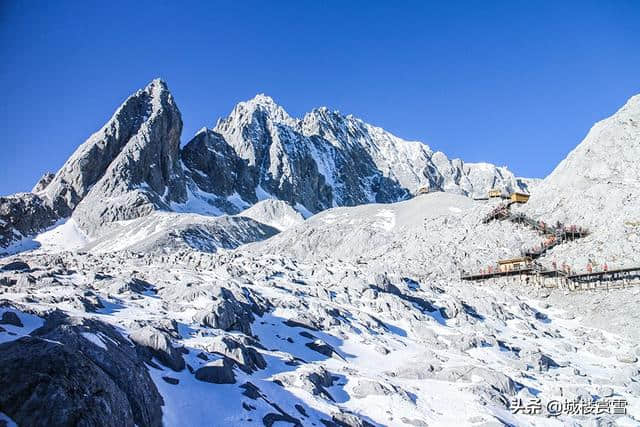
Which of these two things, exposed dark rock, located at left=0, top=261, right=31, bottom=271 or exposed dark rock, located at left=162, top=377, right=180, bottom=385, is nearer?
exposed dark rock, located at left=162, top=377, right=180, bottom=385

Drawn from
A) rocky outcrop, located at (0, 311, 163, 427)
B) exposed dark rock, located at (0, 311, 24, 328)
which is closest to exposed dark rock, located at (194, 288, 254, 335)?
exposed dark rock, located at (0, 311, 24, 328)

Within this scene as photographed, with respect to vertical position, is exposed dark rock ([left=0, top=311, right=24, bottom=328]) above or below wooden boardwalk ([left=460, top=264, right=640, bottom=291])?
below

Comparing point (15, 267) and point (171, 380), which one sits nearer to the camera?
point (171, 380)

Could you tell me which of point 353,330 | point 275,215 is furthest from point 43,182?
point 353,330

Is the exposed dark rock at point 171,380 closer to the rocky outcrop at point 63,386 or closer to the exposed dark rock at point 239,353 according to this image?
the exposed dark rock at point 239,353

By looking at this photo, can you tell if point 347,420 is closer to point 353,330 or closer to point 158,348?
point 158,348

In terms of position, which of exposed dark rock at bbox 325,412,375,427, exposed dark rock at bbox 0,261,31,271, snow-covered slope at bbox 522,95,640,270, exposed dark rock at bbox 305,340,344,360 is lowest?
exposed dark rock at bbox 325,412,375,427

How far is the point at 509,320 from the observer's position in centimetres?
5412

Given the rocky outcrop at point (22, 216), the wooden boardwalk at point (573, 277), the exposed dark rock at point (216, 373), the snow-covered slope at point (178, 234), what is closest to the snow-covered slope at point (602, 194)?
the wooden boardwalk at point (573, 277)

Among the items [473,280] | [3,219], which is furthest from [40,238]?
[473,280]

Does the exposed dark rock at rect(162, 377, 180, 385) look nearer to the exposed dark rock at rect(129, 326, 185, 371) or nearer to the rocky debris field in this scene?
the rocky debris field

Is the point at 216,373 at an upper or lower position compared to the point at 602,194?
lower

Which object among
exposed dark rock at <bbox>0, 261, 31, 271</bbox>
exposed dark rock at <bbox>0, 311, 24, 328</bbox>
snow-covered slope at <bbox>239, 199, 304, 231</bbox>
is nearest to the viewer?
exposed dark rock at <bbox>0, 311, 24, 328</bbox>

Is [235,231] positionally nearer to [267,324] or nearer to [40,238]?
[40,238]
